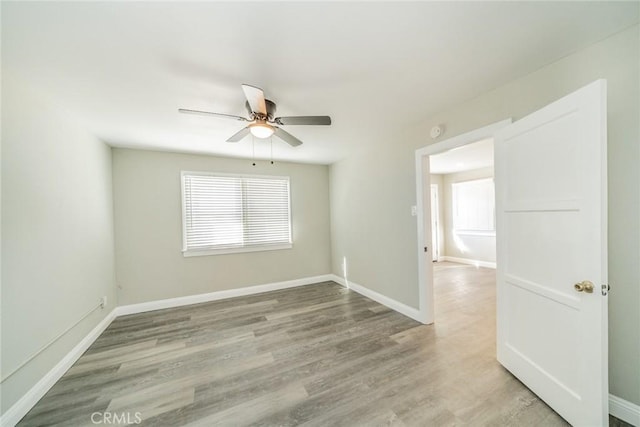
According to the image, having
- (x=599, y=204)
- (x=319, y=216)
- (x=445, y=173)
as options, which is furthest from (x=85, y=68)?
(x=445, y=173)

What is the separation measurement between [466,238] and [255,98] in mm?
6293

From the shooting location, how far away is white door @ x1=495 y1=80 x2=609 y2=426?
3.94ft

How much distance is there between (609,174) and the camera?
143cm

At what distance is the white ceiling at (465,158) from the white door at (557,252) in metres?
1.86

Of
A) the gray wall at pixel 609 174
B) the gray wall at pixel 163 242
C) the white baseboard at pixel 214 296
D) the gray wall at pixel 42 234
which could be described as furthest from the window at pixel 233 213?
the gray wall at pixel 609 174

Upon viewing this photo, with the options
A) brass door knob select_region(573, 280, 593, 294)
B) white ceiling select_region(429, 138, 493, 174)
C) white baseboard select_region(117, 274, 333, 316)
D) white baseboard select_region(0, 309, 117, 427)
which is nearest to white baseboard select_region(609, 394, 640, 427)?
brass door knob select_region(573, 280, 593, 294)

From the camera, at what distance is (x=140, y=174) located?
3.32 m

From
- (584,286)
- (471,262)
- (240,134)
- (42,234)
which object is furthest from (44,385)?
(471,262)

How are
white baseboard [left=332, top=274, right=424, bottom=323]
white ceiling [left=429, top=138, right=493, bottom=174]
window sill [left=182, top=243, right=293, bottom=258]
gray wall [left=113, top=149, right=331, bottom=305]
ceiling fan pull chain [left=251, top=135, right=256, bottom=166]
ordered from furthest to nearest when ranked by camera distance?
white ceiling [left=429, top=138, right=493, bottom=174] → window sill [left=182, top=243, right=293, bottom=258] → gray wall [left=113, top=149, right=331, bottom=305] → ceiling fan pull chain [left=251, top=135, right=256, bottom=166] → white baseboard [left=332, top=274, right=424, bottom=323]

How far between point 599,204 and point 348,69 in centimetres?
172

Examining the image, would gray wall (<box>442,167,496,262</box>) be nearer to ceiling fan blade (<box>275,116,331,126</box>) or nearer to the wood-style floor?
the wood-style floor

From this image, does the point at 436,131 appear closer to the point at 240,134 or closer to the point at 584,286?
the point at 584,286

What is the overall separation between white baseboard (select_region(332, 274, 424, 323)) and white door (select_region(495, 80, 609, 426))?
0.96 meters

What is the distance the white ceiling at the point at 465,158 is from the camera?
3777 mm
